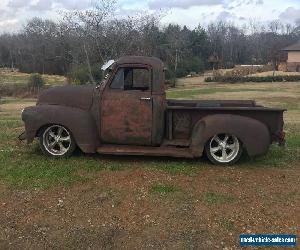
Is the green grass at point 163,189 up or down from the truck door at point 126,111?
A: down

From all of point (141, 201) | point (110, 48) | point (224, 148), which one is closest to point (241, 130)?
point (224, 148)

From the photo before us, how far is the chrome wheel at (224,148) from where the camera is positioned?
6.78 m

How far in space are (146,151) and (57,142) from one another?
5.01 ft

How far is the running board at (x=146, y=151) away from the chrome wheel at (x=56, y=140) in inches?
23.2

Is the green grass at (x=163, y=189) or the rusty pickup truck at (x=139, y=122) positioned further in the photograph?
the rusty pickup truck at (x=139, y=122)

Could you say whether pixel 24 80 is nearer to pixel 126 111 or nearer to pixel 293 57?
pixel 126 111

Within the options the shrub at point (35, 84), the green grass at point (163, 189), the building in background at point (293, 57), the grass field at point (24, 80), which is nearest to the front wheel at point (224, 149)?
the green grass at point (163, 189)

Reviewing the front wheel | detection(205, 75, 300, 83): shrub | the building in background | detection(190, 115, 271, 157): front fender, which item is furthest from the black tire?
the building in background

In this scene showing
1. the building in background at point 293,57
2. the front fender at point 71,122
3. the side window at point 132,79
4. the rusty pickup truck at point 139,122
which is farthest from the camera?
the building in background at point 293,57

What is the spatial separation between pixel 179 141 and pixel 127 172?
1.17m

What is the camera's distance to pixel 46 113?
22.8ft

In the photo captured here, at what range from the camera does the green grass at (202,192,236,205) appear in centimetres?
529

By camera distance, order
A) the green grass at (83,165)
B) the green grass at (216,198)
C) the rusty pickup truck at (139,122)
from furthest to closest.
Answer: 1. the rusty pickup truck at (139,122)
2. the green grass at (83,165)
3. the green grass at (216,198)

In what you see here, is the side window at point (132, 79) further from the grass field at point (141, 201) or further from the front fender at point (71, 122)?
the grass field at point (141, 201)
